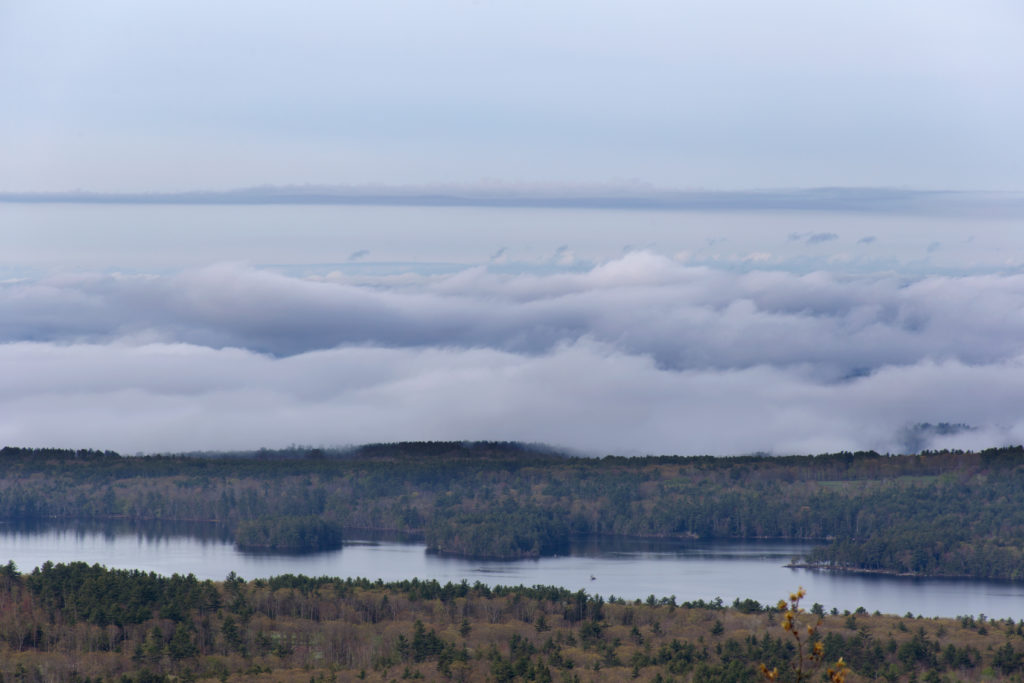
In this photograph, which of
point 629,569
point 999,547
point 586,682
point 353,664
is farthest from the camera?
point 999,547

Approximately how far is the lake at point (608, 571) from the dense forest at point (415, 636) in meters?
27.6

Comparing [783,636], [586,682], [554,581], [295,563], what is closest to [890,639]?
[783,636]

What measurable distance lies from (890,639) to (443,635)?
1376 inches

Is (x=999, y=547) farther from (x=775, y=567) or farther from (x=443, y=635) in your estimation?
(x=443, y=635)

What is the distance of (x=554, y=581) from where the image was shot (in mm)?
155000

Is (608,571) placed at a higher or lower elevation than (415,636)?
lower

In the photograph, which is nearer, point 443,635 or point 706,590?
point 443,635

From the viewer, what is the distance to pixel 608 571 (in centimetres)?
16812

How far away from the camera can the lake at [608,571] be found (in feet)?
470

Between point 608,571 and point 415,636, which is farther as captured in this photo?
point 608,571

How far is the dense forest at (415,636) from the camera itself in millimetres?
86125

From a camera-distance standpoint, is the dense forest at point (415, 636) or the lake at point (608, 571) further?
the lake at point (608, 571)

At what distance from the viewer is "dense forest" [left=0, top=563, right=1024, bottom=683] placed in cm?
8612

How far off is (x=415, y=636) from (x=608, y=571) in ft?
245
